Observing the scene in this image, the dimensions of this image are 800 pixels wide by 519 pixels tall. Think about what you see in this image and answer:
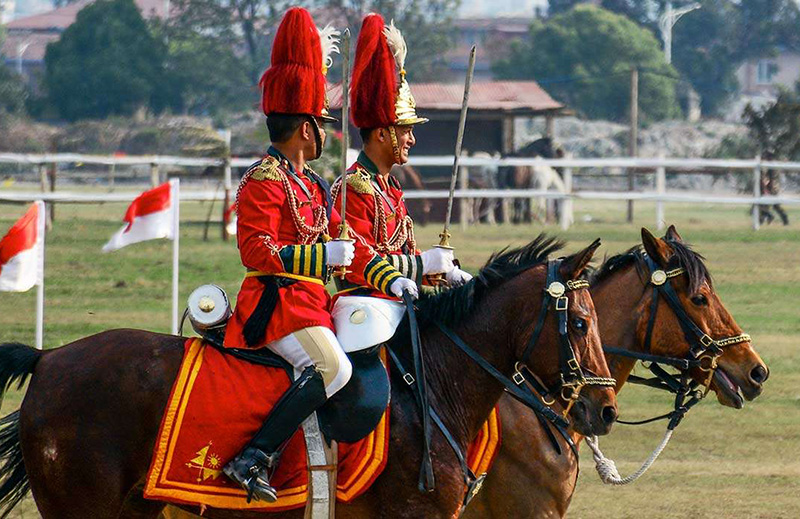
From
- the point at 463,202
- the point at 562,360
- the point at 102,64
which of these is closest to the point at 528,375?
the point at 562,360

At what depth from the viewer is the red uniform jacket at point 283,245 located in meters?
5.38

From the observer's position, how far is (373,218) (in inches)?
242

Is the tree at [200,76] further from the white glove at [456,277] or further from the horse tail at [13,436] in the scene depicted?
the horse tail at [13,436]

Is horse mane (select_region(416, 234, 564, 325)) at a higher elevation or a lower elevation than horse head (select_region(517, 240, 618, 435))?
higher

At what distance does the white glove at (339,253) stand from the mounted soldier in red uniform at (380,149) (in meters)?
0.62

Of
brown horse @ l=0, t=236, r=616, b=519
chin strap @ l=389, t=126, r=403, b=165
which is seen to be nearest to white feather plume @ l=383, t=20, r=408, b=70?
chin strap @ l=389, t=126, r=403, b=165

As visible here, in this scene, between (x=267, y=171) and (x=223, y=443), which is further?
(x=267, y=171)

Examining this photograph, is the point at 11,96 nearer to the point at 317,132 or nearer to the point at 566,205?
the point at 566,205

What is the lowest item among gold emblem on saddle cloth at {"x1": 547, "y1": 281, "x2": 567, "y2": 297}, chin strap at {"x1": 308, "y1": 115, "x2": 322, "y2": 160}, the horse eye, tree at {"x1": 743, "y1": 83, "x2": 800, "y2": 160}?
tree at {"x1": 743, "y1": 83, "x2": 800, "y2": 160}

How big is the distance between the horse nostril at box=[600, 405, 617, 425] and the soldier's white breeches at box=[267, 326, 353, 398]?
3.16 ft

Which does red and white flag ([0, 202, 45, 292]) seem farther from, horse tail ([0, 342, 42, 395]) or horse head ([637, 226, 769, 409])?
horse head ([637, 226, 769, 409])

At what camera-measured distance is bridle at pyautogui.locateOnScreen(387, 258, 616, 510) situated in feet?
17.7

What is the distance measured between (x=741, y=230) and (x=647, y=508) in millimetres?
18831

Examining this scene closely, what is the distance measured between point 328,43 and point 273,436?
157 cm
